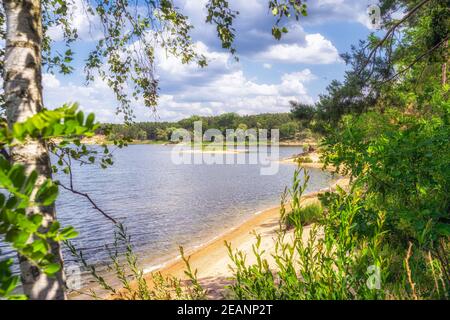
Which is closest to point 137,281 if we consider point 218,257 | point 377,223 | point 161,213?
point 377,223

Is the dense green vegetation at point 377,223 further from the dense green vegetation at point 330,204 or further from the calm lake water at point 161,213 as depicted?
the calm lake water at point 161,213

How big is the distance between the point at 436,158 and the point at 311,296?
7.22 feet

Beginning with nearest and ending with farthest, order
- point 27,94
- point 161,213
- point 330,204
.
A: point 27,94, point 330,204, point 161,213

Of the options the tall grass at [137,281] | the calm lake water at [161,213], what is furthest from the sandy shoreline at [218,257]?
the tall grass at [137,281]

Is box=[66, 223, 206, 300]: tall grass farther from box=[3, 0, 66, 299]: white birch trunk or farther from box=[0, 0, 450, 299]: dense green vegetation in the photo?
box=[3, 0, 66, 299]: white birch trunk

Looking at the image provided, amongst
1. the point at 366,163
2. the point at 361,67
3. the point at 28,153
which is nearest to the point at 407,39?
the point at 361,67

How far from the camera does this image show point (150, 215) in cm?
2231

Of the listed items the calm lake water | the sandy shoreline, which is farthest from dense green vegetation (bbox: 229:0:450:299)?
the calm lake water

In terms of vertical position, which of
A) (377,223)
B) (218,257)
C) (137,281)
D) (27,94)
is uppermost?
(27,94)

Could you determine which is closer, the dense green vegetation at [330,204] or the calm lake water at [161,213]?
the dense green vegetation at [330,204]

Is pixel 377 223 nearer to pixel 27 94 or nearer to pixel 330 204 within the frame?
pixel 330 204

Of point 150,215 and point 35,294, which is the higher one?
point 35,294

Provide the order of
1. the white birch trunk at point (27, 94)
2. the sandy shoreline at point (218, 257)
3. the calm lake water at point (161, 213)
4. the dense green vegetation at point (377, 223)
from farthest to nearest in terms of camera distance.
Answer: the calm lake water at point (161, 213) → the sandy shoreline at point (218, 257) → the dense green vegetation at point (377, 223) → the white birch trunk at point (27, 94)

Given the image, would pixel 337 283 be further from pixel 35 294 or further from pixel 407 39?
pixel 407 39
